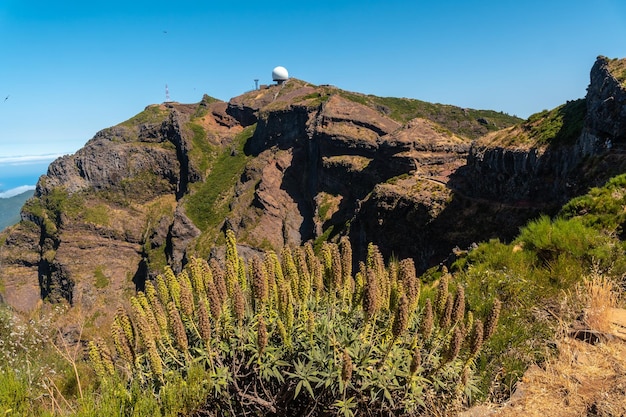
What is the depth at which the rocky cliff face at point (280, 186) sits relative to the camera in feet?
136

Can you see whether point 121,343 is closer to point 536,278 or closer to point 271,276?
point 271,276

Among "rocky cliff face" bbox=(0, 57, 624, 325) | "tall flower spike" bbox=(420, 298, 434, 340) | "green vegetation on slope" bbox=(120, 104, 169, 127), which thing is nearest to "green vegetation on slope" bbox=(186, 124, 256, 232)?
"rocky cliff face" bbox=(0, 57, 624, 325)

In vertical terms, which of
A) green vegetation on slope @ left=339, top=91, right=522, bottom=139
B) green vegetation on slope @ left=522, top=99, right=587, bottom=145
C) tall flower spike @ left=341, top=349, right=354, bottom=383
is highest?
green vegetation on slope @ left=339, top=91, right=522, bottom=139

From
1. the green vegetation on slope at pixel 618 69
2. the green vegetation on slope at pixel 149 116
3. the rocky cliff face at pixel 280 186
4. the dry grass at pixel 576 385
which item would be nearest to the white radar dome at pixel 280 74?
the rocky cliff face at pixel 280 186

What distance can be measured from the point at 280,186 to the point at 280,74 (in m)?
61.6

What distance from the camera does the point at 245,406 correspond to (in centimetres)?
473

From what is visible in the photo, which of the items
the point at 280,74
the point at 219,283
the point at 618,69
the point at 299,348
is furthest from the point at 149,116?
the point at 299,348

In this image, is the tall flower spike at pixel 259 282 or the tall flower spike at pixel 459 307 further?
the tall flower spike at pixel 259 282

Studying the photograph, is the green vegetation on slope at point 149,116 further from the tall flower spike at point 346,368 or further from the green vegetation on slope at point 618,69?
the tall flower spike at point 346,368

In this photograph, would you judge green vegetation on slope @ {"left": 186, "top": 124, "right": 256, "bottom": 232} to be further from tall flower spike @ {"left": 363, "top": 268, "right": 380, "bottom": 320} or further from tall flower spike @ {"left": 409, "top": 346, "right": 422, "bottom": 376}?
tall flower spike @ {"left": 409, "top": 346, "right": 422, "bottom": 376}

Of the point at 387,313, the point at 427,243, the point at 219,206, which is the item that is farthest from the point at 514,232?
the point at 219,206

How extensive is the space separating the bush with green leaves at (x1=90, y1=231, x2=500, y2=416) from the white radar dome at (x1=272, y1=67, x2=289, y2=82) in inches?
5601

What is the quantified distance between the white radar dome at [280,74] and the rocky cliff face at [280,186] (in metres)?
4.08

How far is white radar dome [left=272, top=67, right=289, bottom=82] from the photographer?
137 m
